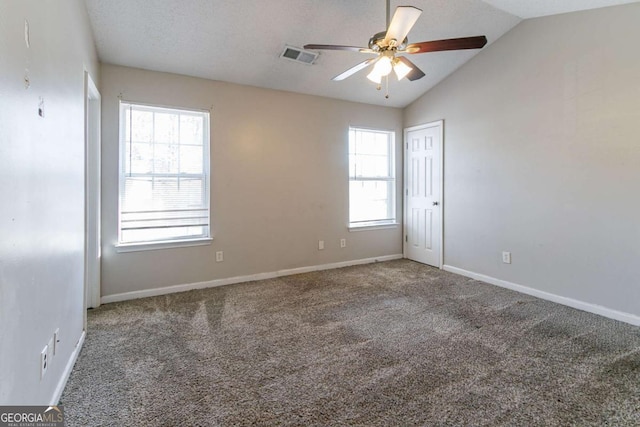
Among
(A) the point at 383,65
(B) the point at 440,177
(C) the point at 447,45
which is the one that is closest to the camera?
(C) the point at 447,45

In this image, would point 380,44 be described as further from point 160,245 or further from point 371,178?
point 160,245

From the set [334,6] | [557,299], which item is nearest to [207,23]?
[334,6]

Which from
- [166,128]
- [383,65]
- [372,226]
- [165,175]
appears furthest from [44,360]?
[372,226]

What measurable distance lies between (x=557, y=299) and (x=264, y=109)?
157 inches

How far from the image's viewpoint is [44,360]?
1578 mm

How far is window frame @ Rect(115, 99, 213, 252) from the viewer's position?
3395 mm

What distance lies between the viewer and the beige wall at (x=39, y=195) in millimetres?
1184

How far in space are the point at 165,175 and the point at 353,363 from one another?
285 centimetres

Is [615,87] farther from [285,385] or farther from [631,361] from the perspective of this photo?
[285,385]

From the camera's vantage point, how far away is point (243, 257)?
407cm

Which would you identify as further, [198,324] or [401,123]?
[401,123]

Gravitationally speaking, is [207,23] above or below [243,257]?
above

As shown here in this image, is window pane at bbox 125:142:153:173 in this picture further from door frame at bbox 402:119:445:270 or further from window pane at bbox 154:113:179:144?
door frame at bbox 402:119:445:270

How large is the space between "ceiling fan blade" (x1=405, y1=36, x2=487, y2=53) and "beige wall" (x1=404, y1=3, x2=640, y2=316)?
1.62 meters
